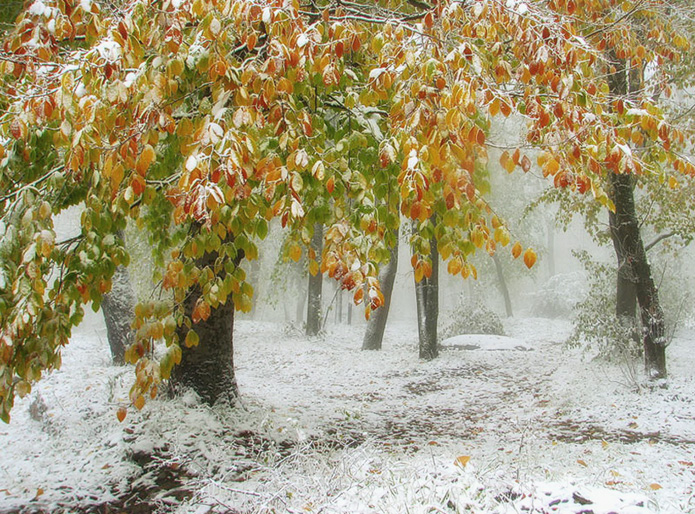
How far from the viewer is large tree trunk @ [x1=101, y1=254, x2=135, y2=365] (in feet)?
31.1

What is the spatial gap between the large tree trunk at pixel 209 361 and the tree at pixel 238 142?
236 centimetres

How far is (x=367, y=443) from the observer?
3.79 metres

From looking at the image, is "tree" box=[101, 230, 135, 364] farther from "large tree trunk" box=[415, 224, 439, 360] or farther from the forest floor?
"large tree trunk" box=[415, 224, 439, 360]

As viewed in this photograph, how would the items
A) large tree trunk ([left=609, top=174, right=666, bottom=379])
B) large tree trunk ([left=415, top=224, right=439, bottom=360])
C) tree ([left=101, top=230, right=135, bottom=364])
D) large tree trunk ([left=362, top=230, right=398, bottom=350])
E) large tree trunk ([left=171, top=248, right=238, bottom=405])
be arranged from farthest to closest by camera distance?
large tree trunk ([left=362, top=230, right=398, bottom=350]) < large tree trunk ([left=415, top=224, right=439, bottom=360]) < tree ([left=101, top=230, right=135, bottom=364]) < large tree trunk ([left=609, top=174, right=666, bottom=379]) < large tree trunk ([left=171, top=248, right=238, bottom=405])

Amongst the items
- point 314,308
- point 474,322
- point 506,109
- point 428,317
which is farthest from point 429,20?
point 474,322

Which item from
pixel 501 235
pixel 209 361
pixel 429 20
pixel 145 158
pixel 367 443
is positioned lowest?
pixel 367 443

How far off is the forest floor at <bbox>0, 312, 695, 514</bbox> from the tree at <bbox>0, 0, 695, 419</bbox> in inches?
52.6

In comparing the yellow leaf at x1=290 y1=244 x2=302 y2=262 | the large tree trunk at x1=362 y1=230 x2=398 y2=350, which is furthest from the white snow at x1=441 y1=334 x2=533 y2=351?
the yellow leaf at x1=290 y1=244 x2=302 y2=262

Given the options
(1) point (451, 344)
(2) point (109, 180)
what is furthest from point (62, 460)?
(1) point (451, 344)

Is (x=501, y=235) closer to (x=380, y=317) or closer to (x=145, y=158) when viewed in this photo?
(x=145, y=158)

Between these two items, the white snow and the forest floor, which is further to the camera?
the white snow

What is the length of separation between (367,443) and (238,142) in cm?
249

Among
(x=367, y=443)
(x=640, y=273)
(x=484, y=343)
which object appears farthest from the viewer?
(x=484, y=343)

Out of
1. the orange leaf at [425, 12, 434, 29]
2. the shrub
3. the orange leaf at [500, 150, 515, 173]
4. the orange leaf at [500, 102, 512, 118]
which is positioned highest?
the orange leaf at [425, 12, 434, 29]
